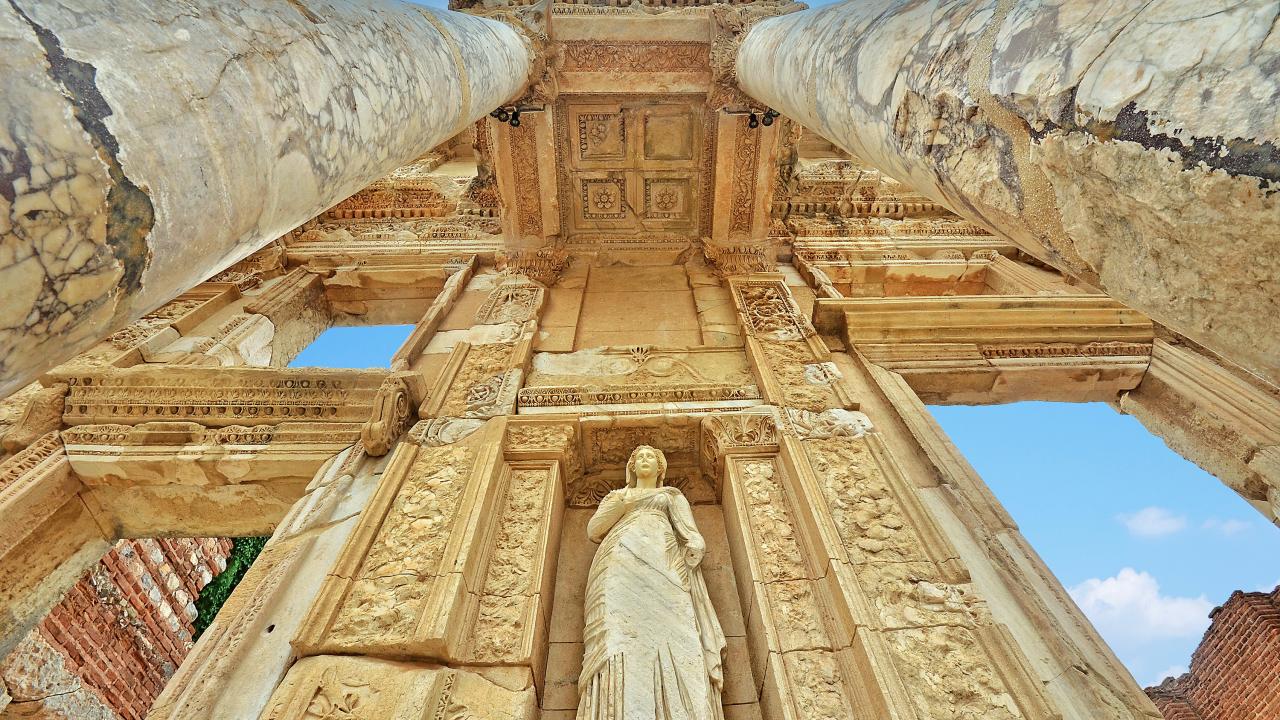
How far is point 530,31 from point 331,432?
447cm

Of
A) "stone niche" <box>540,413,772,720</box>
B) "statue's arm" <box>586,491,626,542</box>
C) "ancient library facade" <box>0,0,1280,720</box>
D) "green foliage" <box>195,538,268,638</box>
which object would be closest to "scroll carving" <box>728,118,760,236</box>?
"ancient library facade" <box>0,0,1280,720</box>

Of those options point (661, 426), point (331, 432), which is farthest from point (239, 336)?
point (661, 426)

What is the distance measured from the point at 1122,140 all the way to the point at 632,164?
6.34 m

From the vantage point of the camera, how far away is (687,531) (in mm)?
3139

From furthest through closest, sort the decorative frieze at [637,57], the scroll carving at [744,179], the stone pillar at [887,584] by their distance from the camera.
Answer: the scroll carving at [744,179] < the decorative frieze at [637,57] < the stone pillar at [887,584]

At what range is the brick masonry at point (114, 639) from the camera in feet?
16.5

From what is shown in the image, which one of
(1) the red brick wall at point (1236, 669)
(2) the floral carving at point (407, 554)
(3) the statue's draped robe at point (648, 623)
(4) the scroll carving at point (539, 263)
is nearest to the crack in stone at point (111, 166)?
(2) the floral carving at point (407, 554)

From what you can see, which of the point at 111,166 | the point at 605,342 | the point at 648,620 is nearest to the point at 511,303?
the point at 605,342

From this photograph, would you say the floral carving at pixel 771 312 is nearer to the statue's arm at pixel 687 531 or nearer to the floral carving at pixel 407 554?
the statue's arm at pixel 687 531

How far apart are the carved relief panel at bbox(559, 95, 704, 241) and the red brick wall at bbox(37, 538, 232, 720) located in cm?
645

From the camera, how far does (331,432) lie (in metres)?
4.27

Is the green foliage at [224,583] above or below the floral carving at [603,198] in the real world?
below

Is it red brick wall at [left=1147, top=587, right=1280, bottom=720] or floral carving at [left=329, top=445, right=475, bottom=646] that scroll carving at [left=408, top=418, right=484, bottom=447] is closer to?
floral carving at [left=329, top=445, right=475, bottom=646]

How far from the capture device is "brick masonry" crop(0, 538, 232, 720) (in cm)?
502
